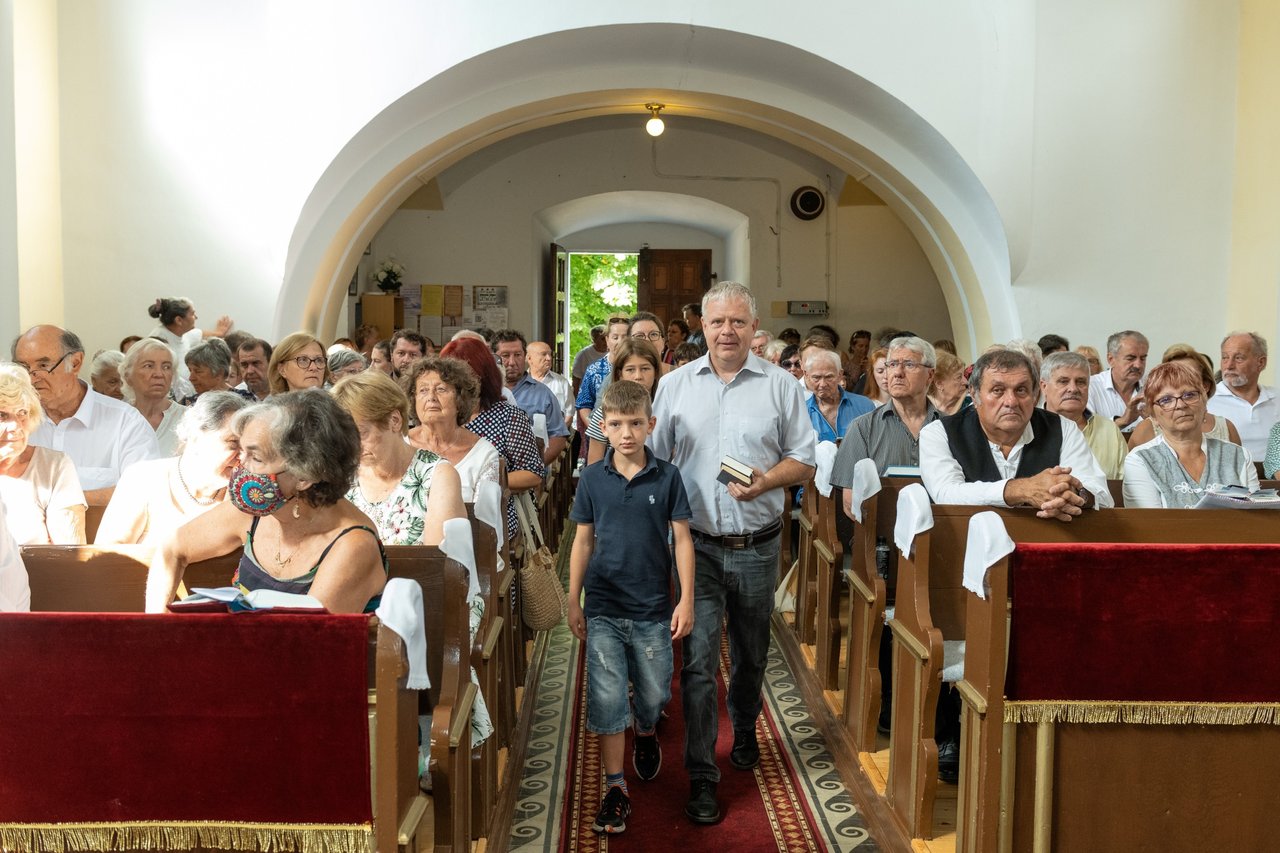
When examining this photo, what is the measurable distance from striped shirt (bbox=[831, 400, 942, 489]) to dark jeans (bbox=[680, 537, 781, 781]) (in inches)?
32.1

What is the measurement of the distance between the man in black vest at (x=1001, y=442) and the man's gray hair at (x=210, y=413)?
213cm

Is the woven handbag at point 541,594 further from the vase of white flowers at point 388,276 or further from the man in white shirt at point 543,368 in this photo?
the vase of white flowers at point 388,276

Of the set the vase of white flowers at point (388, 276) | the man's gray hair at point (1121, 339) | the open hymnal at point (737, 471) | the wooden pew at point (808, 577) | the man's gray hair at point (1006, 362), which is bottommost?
the wooden pew at point (808, 577)

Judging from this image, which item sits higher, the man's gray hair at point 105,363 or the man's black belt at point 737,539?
the man's gray hair at point 105,363

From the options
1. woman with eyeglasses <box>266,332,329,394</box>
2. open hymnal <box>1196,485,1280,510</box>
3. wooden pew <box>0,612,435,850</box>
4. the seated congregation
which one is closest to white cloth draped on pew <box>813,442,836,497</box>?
the seated congregation

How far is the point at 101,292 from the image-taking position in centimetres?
796

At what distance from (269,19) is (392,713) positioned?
684 centimetres

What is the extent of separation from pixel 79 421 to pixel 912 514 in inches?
122

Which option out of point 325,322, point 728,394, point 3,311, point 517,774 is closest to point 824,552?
point 728,394

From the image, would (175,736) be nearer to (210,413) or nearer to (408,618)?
(408,618)

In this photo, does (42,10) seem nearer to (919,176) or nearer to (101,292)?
(101,292)

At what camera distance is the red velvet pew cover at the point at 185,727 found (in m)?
2.17

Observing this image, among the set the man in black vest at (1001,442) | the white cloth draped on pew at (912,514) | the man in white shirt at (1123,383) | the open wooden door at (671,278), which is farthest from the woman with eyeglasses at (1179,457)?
the open wooden door at (671,278)

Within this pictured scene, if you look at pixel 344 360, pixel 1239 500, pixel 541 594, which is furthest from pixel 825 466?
pixel 344 360
